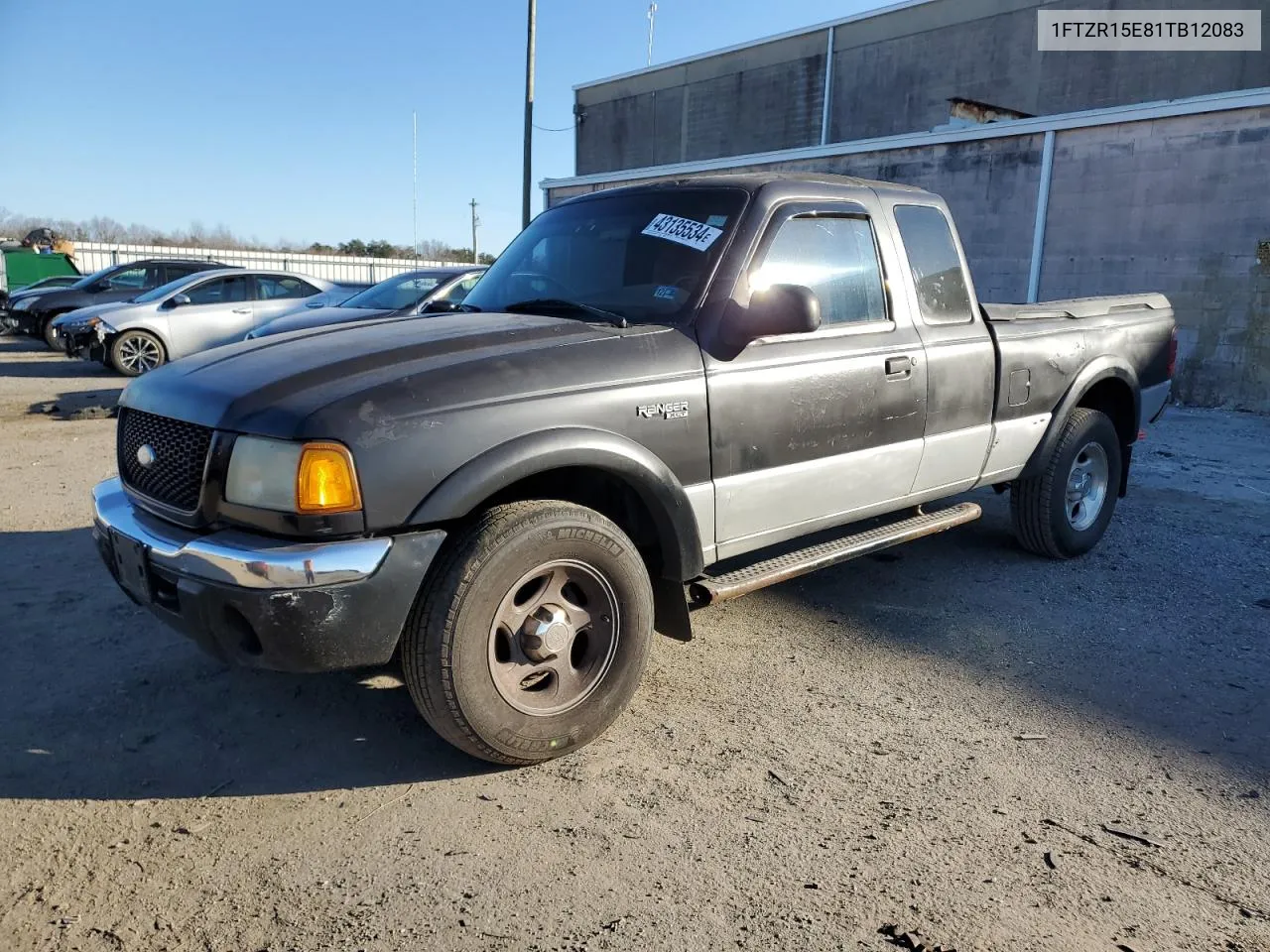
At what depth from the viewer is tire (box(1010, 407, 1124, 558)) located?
500cm

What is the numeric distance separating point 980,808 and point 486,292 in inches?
111

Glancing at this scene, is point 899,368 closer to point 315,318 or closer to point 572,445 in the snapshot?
point 572,445

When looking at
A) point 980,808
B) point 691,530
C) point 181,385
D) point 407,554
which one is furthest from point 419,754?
point 980,808

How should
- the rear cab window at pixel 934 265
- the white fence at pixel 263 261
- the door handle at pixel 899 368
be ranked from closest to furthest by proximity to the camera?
1. the door handle at pixel 899 368
2. the rear cab window at pixel 934 265
3. the white fence at pixel 263 261

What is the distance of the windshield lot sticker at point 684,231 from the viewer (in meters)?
3.56

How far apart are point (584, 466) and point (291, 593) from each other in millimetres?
985

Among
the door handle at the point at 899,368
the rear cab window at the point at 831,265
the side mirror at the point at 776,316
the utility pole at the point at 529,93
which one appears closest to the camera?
the side mirror at the point at 776,316

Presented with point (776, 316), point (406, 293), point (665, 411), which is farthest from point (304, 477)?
point (406, 293)

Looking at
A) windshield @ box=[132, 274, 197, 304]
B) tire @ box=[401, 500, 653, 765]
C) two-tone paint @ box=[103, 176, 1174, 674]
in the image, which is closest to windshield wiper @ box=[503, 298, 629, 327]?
two-tone paint @ box=[103, 176, 1174, 674]

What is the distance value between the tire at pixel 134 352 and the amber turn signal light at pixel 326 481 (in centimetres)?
1139

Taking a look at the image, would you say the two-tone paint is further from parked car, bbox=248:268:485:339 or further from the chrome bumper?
parked car, bbox=248:268:485:339

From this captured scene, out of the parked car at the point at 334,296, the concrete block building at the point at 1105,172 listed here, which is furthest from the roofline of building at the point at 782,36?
the parked car at the point at 334,296

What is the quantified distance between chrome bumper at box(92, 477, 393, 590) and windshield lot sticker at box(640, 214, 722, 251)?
5.76 feet

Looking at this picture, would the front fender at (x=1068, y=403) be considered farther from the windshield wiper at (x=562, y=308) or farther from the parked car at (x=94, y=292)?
the parked car at (x=94, y=292)
